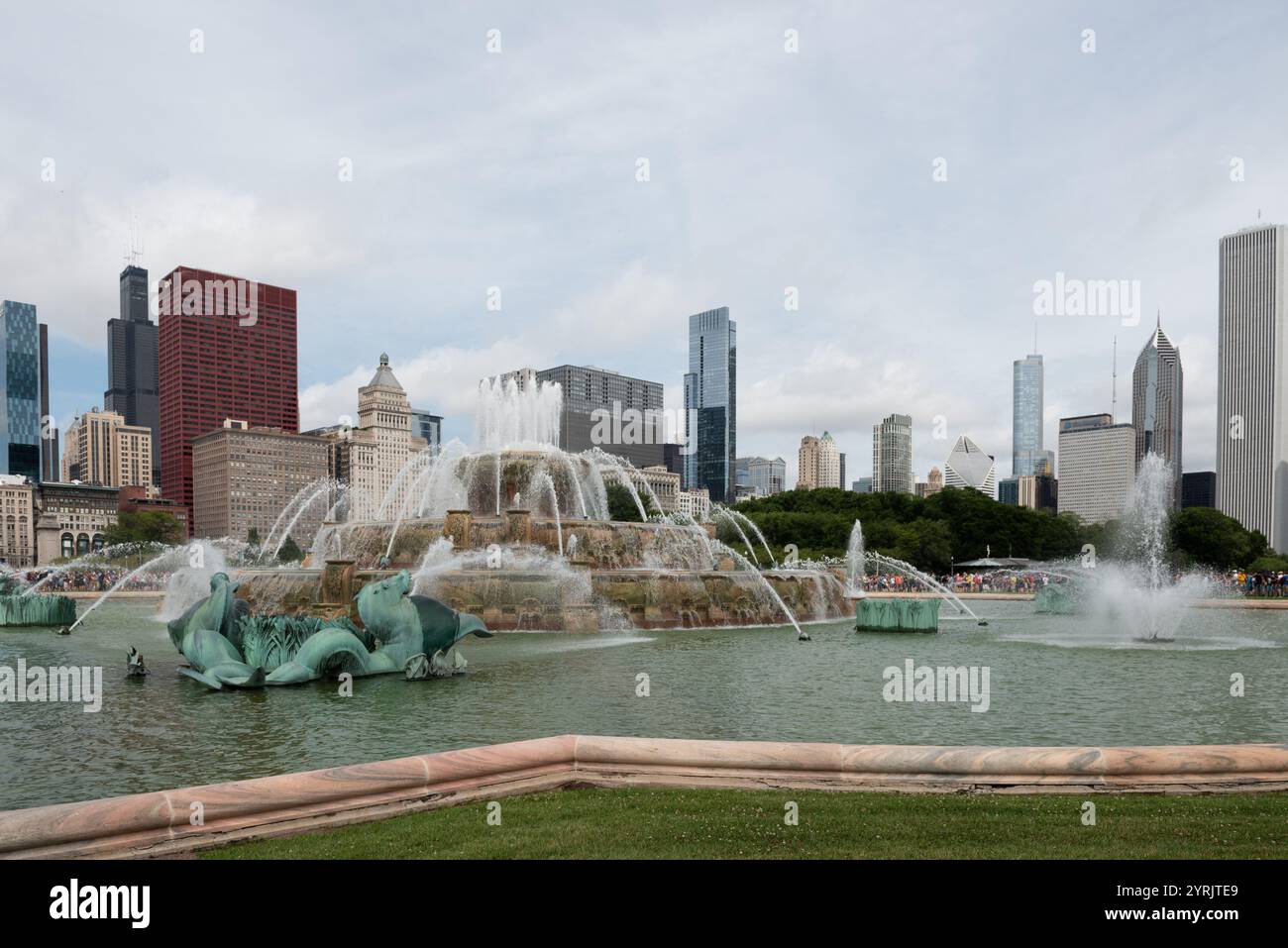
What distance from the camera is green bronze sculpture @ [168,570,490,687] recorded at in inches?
567

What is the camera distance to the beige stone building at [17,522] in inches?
6737

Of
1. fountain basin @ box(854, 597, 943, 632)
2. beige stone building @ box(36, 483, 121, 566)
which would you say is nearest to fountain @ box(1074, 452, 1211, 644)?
fountain basin @ box(854, 597, 943, 632)

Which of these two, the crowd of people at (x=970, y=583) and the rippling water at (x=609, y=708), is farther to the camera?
the crowd of people at (x=970, y=583)

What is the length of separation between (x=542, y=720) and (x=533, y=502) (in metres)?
24.6

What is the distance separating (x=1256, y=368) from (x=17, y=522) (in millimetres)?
244443

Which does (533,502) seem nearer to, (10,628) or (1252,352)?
(10,628)

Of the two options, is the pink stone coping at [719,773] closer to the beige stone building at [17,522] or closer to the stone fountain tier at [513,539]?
the stone fountain tier at [513,539]

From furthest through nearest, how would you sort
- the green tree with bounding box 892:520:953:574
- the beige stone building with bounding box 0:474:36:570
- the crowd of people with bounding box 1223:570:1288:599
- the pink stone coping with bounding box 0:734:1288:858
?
the beige stone building with bounding box 0:474:36:570 < the green tree with bounding box 892:520:953:574 < the crowd of people with bounding box 1223:570:1288:599 < the pink stone coping with bounding box 0:734:1288:858

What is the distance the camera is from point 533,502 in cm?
3594

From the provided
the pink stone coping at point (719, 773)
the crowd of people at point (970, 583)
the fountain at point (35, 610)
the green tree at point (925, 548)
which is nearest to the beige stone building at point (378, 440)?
the green tree at point (925, 548)

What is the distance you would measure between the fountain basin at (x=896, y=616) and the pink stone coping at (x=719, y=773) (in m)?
16.9

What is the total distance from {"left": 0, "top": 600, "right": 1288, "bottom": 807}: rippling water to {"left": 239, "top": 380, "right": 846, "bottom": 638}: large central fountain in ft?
10.1

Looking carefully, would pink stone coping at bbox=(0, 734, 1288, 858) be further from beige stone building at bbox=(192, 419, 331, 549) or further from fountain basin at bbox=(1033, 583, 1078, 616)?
beige stone building at bbox=(192, 419, 331, 549)
